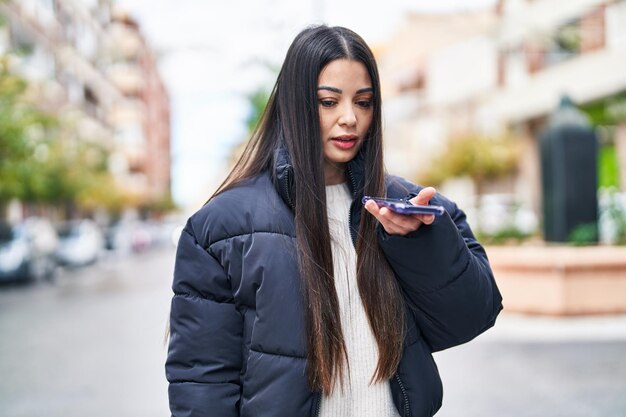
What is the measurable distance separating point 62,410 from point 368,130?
176 inches

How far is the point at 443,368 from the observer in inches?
260

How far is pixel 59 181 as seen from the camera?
2830 cm

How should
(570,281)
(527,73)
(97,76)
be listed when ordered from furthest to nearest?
(97,76) < (527,73) < (570,281)

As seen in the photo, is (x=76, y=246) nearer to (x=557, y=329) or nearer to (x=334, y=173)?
(x=557, y=329)

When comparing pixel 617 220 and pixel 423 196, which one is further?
pixel 617 220

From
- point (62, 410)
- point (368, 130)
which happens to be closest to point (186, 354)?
point (368, 130)

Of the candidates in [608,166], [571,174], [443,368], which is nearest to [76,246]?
[608,166]

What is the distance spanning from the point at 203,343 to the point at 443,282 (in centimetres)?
56

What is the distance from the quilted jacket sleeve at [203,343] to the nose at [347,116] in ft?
1.45

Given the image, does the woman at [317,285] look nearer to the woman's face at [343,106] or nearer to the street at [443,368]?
the woman's face at [343,106]

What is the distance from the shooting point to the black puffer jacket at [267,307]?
174 cm

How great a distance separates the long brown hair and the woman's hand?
15cm

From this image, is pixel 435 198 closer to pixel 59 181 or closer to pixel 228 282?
pixel 228 282

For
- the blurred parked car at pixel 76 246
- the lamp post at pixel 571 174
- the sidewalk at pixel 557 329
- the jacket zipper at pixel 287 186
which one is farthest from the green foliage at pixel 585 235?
the blurred parked car at pixel 76 246
